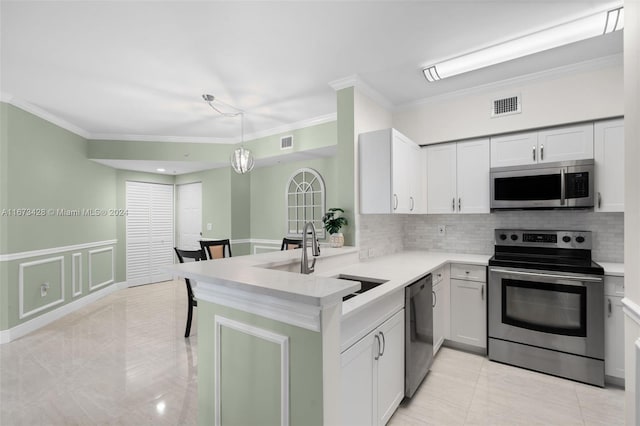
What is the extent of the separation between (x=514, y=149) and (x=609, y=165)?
2.42 ft

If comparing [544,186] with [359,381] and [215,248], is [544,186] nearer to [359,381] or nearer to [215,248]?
[359,381]

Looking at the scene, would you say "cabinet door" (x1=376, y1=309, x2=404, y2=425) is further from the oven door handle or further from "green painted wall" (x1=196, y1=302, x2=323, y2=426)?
the oven door handle

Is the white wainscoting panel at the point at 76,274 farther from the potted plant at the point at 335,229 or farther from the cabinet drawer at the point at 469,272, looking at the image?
the cabinet drawer at the point at 469,272

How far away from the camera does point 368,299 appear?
63.5 inches

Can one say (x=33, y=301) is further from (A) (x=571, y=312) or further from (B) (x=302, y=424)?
(A) (x=571, y=312)

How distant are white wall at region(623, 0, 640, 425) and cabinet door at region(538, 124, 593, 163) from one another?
1681mm

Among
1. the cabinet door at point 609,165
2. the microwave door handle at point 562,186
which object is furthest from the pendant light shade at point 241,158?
the cabinet door at point 609,165

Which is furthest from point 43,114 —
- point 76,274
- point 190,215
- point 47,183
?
point 190,215

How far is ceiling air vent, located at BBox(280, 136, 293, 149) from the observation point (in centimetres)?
456

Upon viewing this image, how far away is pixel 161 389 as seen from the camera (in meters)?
2.37

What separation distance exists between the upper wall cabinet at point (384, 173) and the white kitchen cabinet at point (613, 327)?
5.65ft

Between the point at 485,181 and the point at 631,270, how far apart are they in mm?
1994

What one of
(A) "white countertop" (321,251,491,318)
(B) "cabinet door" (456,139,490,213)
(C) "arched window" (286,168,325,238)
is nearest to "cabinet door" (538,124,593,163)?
(B) "cabinet door" (456,139,490,213)

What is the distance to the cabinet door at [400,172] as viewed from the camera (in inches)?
113
